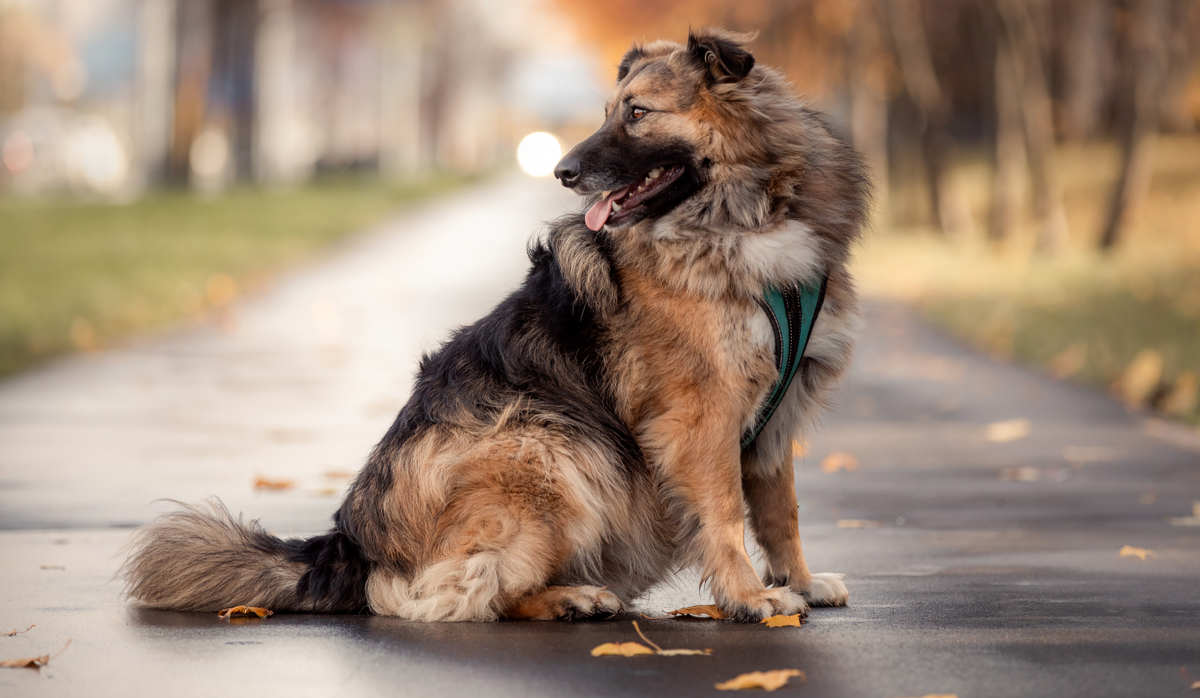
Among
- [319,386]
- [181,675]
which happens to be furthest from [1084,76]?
[181,675]

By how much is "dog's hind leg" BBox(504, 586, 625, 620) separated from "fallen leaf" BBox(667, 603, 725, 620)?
356mm

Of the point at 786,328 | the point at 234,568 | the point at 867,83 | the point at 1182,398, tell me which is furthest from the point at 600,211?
the point at 867,83

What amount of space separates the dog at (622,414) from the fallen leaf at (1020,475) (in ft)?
11.4

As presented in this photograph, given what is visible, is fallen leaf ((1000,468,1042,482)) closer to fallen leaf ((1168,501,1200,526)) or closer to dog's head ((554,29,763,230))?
fallen leaf ((1168,501,1200,526))

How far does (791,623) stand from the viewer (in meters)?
4.94

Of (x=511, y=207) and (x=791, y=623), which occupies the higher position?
(x=511, y=207)

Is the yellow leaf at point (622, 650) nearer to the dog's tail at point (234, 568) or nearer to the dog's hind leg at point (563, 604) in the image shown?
the dog's hind leg at point (563, 604)

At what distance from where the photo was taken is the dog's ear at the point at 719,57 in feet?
16.8

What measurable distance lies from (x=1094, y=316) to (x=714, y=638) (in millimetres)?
11049

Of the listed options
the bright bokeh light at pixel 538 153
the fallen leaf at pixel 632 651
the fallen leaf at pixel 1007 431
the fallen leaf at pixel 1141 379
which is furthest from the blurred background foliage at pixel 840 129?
the bright bokeh light at pixel 538 153

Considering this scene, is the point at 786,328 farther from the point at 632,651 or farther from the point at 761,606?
the point at 632,651

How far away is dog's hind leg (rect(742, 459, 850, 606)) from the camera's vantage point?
5.37m

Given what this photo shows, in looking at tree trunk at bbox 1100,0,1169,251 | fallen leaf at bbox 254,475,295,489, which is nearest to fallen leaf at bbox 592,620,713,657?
fallen leaf at bbox 254,475,295,489

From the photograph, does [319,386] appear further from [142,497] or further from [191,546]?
[191,546]
